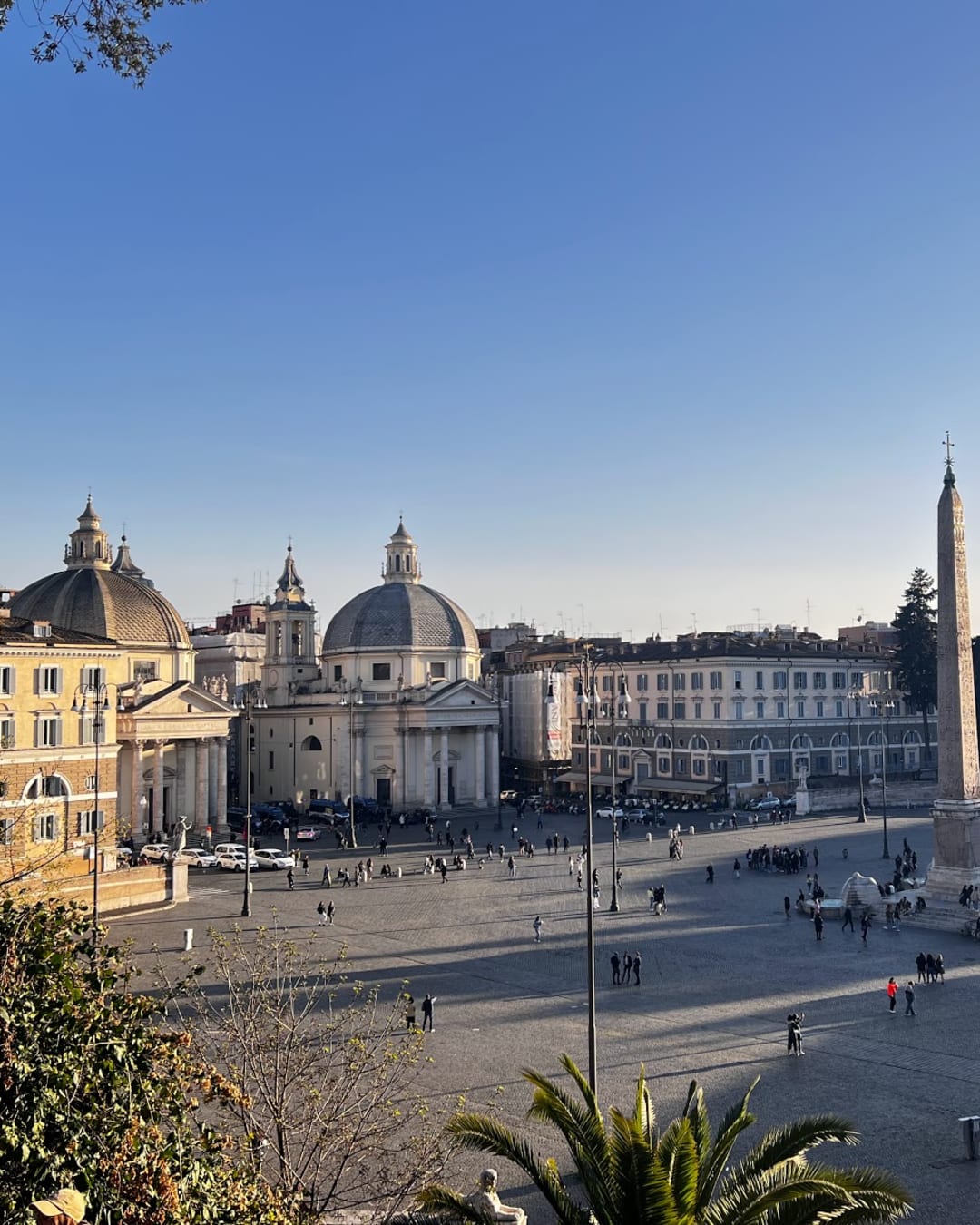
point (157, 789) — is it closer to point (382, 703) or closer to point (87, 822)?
point (87, 822)

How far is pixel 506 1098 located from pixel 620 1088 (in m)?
1.90

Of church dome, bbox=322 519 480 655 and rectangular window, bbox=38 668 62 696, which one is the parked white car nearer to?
rectangular window, bbox=38 668 62 696

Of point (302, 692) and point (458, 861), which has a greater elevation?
point (302, 692)

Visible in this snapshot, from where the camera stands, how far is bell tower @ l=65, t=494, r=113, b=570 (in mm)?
56156

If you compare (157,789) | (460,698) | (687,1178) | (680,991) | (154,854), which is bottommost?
(680,991)

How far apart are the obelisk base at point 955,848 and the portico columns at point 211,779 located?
3181 cm

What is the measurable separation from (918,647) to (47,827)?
52.5 meters

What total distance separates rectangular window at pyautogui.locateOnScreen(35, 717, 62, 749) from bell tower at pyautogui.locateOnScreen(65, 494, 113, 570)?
702 inches

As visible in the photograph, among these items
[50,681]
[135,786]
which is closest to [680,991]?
[50,681]

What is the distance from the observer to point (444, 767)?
66688 mm

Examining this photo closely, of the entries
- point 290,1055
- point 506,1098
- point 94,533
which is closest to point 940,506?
point 506,1098

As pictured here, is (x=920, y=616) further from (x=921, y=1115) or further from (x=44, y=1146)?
(x=44, y=1146)

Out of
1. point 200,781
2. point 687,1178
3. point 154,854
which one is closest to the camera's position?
point 687,1178

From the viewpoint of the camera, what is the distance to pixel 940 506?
35719 mm
